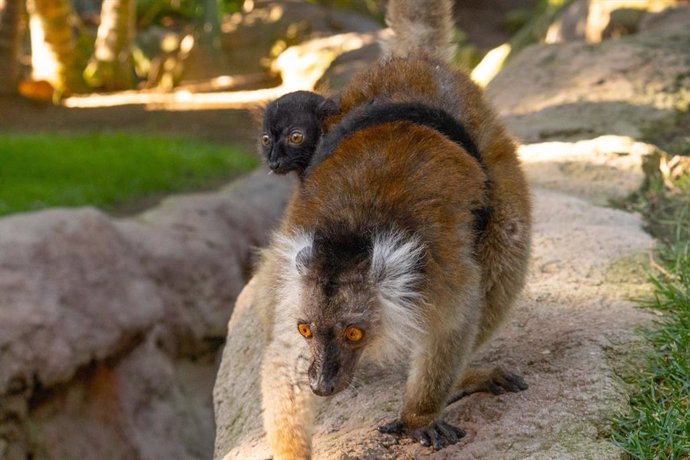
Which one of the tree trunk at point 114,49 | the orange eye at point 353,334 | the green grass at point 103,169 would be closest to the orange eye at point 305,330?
the orange eye at point 353,334

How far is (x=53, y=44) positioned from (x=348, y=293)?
615 inches

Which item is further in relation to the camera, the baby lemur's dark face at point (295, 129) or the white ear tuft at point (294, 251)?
the baby lemur's dark face at point (295, 129)

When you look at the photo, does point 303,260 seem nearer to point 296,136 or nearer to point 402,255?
point 402,255

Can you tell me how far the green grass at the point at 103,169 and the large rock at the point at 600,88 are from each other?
4.85 metres

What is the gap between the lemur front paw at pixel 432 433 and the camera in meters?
3.74

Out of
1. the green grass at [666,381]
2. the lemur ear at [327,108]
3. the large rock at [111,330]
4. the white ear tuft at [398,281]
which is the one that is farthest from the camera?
the large rock at [111,330]

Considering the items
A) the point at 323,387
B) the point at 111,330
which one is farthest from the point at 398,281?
the point at 111,330

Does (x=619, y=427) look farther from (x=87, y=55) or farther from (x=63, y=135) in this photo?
(x=87, y=55)

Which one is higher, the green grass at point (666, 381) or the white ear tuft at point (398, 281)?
the white ear tuft at point (398, 281)

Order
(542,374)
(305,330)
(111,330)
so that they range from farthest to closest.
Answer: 1. (111,330)
2. (542,374)
3. (305,330)

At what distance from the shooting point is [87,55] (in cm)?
1984

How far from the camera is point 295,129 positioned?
4797 millimetres

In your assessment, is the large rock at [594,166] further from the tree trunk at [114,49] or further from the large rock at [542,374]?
the tree trunk at [114,49]

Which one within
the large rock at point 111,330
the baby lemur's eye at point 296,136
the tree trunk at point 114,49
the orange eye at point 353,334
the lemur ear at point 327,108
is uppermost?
the lemur ear at point 327,108
